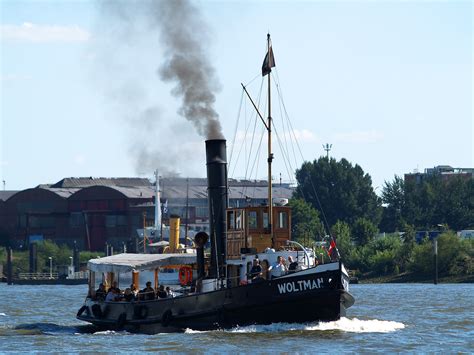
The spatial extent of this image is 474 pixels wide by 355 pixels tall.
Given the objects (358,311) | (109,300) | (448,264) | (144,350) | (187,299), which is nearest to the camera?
(144,350)

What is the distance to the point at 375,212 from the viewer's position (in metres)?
157

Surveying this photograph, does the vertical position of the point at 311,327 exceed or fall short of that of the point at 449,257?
it falls short

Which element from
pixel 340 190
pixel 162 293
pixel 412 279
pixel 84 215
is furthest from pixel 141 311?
pixel 340 190

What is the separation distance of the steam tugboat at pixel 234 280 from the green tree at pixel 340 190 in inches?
3947

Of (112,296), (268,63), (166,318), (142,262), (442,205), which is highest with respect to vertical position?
(268,63)

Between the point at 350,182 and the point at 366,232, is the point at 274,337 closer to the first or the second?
the point at 366,232

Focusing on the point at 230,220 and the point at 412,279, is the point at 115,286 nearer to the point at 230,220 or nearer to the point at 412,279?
the point at 230,220

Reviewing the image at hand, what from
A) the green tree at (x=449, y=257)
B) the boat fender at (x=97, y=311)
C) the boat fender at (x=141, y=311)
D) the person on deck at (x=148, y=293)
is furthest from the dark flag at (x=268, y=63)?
the green tree at (x=449, y=257)

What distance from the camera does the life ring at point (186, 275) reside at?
177 feet

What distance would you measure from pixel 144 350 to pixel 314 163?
11718 cm

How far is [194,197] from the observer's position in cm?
15712

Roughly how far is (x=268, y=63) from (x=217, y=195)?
5488mm

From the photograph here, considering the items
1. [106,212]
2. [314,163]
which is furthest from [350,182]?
[106,212]

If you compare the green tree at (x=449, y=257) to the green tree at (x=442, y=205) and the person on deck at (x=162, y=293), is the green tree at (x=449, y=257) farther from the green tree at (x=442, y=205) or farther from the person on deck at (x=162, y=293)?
the person on deck at (x=162, y=293)
